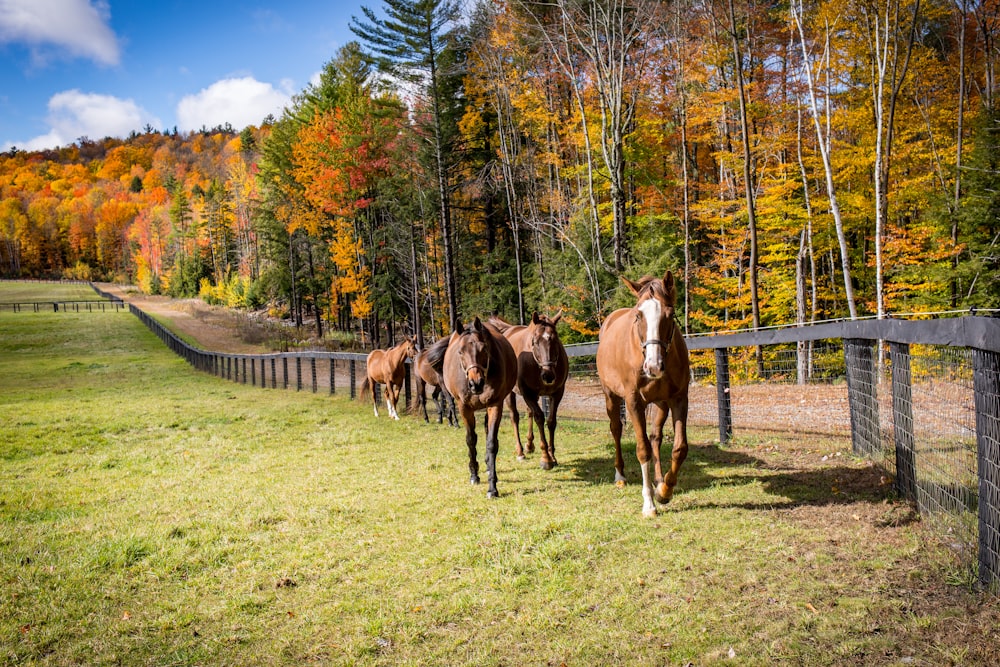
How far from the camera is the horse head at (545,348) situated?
7523mm

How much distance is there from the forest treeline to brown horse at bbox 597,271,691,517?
21.9ft

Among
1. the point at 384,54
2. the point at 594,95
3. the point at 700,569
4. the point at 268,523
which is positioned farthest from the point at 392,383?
the point at 384,54

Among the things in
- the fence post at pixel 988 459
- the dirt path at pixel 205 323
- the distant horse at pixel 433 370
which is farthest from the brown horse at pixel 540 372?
the dirt path at pixel 205 323

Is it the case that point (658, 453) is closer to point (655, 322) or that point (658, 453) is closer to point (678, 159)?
point (655, 322)

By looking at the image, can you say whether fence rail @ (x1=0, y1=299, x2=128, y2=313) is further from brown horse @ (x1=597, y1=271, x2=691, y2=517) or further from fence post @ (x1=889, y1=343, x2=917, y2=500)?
fence post @ (x1=889, y1=343, x2=917, y2=500)

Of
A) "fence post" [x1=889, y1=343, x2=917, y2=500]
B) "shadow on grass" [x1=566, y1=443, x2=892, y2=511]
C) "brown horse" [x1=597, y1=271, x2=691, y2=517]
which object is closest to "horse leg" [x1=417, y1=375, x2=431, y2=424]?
"shadow on grass" [x1=566, y1=443, x2=892, y2=511]

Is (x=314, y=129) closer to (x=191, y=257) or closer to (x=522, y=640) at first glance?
(x=522, y=640)

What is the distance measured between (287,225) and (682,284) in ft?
100

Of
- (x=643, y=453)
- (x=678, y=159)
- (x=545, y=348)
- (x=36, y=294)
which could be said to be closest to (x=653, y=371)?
(x=643, y=453)

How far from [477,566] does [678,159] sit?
24793 mm

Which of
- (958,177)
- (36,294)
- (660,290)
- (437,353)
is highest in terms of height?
(36,294)

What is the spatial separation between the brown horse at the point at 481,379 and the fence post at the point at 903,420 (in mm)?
3473

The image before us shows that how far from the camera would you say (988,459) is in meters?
3.16

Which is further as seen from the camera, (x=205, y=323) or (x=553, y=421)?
(x=205, y=323)
